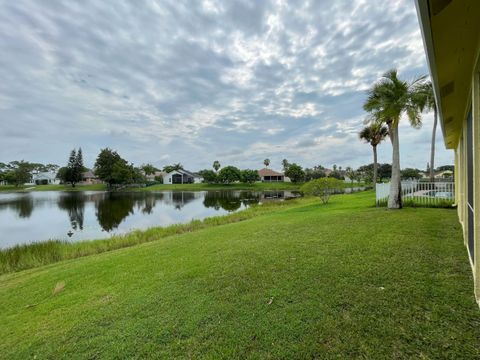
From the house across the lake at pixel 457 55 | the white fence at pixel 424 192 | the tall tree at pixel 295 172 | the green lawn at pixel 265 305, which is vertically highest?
the tall tree at pixel 295 172

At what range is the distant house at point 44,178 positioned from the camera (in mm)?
86062

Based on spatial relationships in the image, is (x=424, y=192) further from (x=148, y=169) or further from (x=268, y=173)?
(x=148, y=169)

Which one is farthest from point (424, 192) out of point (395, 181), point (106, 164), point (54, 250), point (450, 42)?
point (106, 164)

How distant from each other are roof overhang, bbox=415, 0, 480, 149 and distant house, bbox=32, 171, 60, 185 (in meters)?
106

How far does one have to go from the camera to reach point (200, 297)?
3656mm

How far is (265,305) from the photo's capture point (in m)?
3.26

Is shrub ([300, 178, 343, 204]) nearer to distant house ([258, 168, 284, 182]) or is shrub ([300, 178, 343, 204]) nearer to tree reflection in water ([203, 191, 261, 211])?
tree reflection in water ([203, 191, 261, 211])

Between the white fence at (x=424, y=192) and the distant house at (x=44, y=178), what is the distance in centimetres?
10195

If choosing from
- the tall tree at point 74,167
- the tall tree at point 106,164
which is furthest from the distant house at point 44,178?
the tall tree at point 106,164

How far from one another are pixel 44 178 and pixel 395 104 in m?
108

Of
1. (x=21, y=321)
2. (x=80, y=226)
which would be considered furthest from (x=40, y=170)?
(x=21, y=321)

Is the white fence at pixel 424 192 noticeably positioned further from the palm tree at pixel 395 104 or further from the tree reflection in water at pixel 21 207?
the tree reflection in water at pixel 21 207

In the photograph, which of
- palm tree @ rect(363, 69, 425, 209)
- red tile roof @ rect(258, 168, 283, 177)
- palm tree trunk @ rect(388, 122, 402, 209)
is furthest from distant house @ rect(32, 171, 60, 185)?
palm tree trunk @ rect(388, 122, 402, 209)

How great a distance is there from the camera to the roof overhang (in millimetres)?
2027
